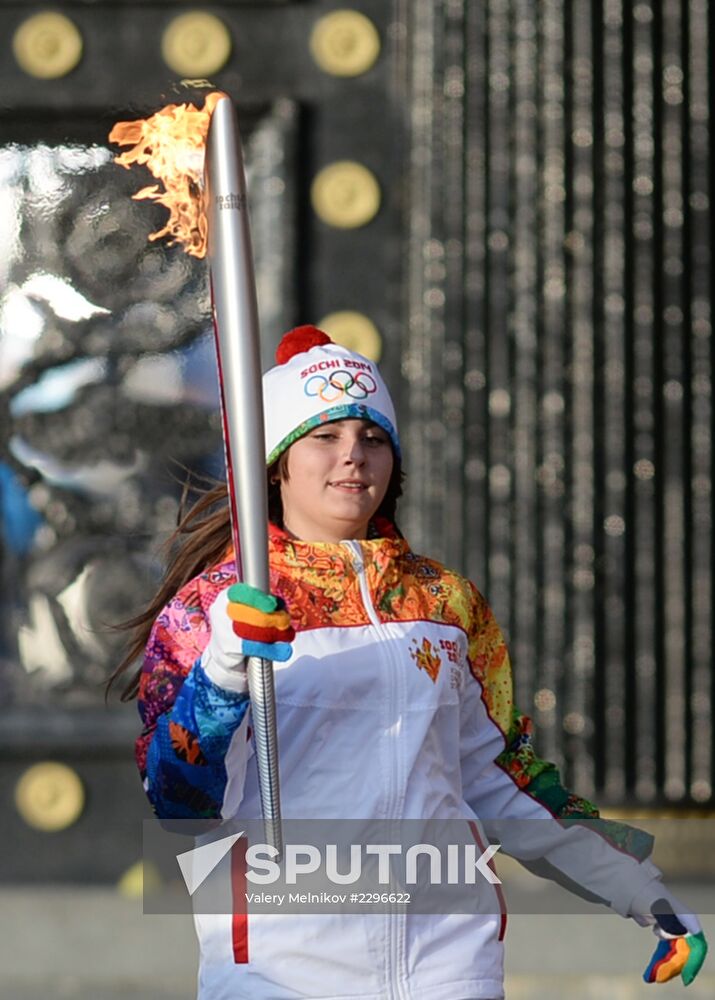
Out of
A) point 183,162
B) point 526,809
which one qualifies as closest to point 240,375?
point 183,162

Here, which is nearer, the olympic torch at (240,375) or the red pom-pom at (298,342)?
the olympic torch at (240,375)

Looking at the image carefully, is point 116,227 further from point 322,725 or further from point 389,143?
point 322,725

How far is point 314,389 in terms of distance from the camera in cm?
272

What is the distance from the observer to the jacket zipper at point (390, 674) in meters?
2.46

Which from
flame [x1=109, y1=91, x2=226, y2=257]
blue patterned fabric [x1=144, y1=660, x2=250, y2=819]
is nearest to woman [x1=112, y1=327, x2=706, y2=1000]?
blue patterned fabric [x1=144, y1=660, x2=250, y2=819]

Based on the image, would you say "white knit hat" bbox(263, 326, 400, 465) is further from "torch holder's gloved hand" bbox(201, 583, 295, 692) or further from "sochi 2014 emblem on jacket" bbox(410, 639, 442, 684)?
"torch holder's gloved hand" bbox(201, 583, 295, 692)

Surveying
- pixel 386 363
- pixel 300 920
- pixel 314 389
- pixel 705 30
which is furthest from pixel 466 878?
pixel 705 30

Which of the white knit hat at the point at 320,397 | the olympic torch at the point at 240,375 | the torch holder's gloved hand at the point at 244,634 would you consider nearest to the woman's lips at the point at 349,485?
the white knit hat at the point at 320,397

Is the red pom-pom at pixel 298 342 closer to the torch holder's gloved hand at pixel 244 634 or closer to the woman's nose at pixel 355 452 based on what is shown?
the woman's nose at pixel 355 452

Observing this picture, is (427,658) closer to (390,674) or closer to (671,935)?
(390,674)

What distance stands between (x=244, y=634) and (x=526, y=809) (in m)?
0.69

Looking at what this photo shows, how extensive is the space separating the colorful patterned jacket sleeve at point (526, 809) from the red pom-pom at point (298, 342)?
0.47 meters

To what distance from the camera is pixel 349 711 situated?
98.8 inches

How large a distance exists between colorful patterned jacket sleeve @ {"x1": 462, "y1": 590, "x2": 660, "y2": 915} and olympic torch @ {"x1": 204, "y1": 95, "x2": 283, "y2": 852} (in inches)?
16.5
